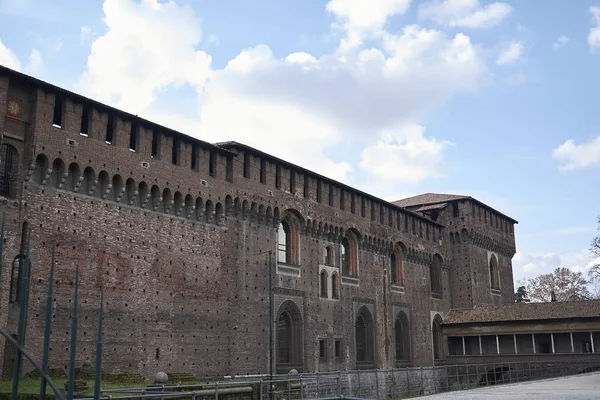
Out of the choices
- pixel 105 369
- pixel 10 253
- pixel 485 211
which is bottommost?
pixel 105 369

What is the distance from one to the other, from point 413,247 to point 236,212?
612 inches

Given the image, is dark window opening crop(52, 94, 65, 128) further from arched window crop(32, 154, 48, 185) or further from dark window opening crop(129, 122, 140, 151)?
dark window opening crop(129, 122, 140, 151)

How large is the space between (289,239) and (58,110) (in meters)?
12.2

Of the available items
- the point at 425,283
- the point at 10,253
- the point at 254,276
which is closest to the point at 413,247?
the point at 425,283

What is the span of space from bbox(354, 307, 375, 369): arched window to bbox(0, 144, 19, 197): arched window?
63.6 ft

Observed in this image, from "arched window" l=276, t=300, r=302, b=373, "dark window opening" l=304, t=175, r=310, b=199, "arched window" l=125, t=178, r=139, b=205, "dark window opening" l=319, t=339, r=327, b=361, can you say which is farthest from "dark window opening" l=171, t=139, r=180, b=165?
"dark window opening" l=319, t=339, r=327, b=361

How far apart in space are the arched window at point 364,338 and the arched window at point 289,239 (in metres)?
6.34

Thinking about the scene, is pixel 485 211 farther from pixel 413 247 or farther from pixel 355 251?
pixel 355 251

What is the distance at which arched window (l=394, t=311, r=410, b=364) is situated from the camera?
117 ft

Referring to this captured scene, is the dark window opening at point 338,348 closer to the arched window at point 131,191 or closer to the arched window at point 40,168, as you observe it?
the arched window at point 131,191

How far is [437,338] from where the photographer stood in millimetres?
39688

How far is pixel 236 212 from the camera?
82.8 feet

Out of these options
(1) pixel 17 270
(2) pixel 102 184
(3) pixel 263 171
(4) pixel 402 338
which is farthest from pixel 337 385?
(4) pixel 402 338

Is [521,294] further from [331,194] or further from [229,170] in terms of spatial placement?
[229,170]
